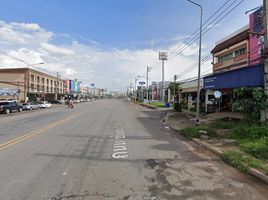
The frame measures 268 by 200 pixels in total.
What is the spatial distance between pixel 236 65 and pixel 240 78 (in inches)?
620

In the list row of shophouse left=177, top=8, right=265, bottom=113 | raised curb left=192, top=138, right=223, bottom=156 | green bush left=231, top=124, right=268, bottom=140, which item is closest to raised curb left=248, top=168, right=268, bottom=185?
raised curb left=192, top=138, right=223, bottom=156

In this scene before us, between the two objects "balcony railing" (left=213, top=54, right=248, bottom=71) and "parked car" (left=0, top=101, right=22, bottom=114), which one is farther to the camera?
"parked car" (left=0, top=101, right=22, bottom=114)

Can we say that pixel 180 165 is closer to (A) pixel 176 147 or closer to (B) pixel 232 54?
(A) pixel 176 147

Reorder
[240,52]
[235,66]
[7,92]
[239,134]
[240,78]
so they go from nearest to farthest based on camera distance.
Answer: [239,134], [240,78], [235,66], [240,52], [7,92]

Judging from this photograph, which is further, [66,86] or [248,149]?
[66,86]

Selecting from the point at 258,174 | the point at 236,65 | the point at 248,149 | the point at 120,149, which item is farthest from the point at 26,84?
the point at 258,174

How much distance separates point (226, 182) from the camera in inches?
239

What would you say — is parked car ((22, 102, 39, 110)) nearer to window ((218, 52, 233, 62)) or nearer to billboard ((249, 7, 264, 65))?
window ((218, 52, 233, 62))

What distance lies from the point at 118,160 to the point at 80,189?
2.68 m

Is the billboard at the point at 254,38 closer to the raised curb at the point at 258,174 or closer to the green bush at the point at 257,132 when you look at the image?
the green bush at the point at 257,132

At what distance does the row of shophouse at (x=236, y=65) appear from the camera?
1619 cm

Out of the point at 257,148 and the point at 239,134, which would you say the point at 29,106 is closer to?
the point at 239,134

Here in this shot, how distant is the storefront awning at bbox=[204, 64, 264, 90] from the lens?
15.0 meters

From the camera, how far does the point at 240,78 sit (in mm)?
17312
